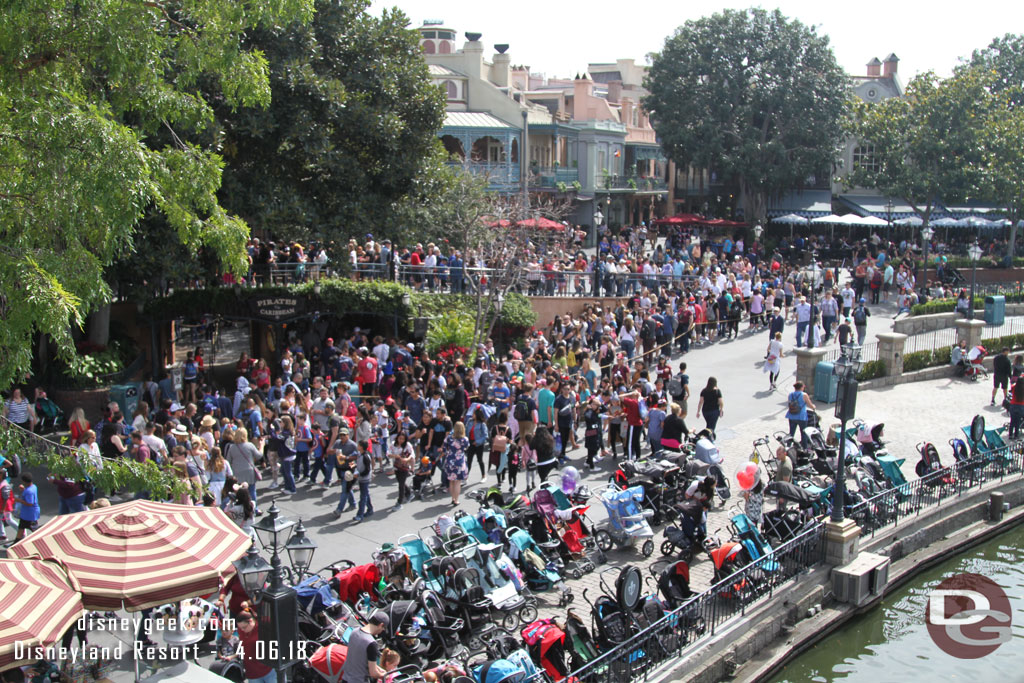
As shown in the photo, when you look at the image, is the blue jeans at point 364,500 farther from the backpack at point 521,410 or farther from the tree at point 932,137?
the tree at point 932,137

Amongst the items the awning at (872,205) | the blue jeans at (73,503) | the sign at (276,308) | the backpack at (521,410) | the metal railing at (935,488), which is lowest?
the metal railing at (935,488)

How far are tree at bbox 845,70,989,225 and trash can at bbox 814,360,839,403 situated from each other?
Answer: 21109mm

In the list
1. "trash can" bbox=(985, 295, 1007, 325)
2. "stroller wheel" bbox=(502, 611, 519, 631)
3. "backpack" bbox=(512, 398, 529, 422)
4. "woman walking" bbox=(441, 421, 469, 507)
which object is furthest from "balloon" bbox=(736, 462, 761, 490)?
"trash can" bbox=(985, 295, 1007, 325)

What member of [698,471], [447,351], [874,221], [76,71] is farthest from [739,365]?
[874,221]

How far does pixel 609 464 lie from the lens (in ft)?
55.3

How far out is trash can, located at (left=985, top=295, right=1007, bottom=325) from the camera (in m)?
30.1

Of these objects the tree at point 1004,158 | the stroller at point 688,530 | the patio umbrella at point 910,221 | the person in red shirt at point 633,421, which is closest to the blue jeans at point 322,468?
the person in red shirt at point 633,421

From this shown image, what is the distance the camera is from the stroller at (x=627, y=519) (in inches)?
507

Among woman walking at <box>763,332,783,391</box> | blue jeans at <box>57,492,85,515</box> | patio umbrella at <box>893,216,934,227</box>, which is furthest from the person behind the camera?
patio umbrella at <box>893,216,934,227</box>

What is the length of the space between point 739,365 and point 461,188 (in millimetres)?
12179

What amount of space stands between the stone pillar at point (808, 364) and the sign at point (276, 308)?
1149 centimetres

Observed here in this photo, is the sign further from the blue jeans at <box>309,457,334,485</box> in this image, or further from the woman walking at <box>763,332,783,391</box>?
the woman walking at <box>763,332,783,391</box>

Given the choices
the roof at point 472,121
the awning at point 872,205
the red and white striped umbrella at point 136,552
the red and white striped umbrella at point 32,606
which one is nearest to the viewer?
the red and white striped umbrella at point 32,606

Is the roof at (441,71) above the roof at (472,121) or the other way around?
above
